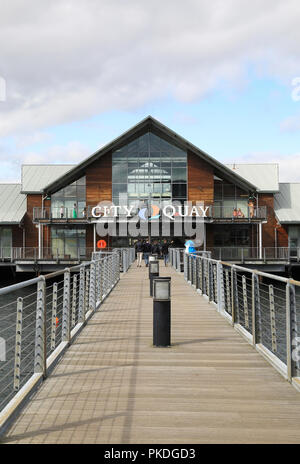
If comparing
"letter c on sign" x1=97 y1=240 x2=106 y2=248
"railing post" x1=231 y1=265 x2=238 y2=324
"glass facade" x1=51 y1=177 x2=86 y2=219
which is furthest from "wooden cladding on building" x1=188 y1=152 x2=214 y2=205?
"railing post" x1=231 y1=265 x2=238 y2=324

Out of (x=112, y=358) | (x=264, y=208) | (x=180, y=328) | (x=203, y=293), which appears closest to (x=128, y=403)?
(x=112, y=358)

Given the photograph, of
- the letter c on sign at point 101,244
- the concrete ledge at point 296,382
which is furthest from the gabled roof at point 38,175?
the concrete ledge at point 296,382

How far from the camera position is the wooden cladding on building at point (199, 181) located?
3909 cm

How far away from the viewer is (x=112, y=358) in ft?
20.8

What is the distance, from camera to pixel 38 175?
142 feet

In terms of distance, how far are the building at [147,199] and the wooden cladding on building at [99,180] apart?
0.27 feet

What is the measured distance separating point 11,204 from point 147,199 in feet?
41.2

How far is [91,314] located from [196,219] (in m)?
27.8

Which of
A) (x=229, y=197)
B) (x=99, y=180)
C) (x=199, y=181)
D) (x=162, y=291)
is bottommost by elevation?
(x=162, y=291)

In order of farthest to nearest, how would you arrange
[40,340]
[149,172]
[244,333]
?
[149,172] → [244,333] → [40,340]

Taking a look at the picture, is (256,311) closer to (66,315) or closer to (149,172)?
(66,315)

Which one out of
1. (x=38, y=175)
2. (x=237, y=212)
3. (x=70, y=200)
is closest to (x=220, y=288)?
(x=237, y=212)

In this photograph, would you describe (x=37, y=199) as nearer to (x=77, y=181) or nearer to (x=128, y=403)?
(x=77, y=181)
